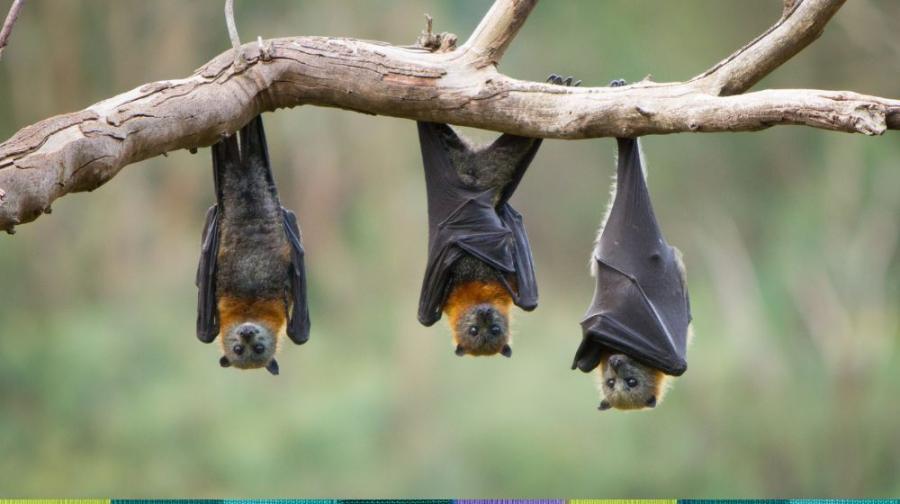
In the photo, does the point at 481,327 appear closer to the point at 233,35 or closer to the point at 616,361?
the point at 616,361

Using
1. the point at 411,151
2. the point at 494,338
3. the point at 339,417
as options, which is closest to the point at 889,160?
the point at 411,151

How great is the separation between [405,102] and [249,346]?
1.78m

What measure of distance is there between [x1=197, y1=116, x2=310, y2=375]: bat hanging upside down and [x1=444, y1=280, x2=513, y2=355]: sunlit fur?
826 mm

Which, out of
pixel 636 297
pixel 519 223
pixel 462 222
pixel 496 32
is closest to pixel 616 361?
pixel 636 297

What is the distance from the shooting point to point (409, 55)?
4574mm

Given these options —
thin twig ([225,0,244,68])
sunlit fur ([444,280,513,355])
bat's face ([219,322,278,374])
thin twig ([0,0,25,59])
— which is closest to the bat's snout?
bat's face ([219,322,278,374])

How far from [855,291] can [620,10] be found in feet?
15.3

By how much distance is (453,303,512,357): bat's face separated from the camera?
5746 mm

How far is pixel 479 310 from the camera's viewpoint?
5.74 m

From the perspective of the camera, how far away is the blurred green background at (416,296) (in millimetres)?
13516

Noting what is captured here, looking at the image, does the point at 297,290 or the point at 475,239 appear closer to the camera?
the point at 475,239

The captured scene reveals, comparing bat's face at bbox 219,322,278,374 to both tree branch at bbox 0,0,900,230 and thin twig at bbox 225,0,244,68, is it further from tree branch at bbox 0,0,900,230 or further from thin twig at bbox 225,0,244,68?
thin twig at bbox 225,0,244,68

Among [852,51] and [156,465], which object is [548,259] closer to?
[852,51]

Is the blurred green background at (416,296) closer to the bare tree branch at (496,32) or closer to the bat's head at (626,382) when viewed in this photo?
the bat's head at (626,382)
